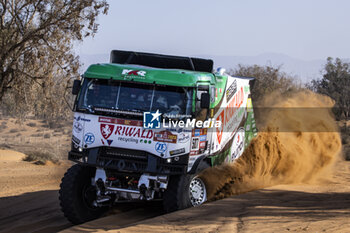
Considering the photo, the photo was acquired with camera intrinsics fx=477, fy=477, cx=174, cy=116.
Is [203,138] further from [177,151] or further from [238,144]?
[238,144]

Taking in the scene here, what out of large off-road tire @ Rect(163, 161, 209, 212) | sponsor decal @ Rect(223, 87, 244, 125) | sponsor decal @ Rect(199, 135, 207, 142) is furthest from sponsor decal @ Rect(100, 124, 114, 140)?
sponsor decal @ Rect(223, 87, 244, 125)

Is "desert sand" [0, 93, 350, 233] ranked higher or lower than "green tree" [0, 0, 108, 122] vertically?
lower

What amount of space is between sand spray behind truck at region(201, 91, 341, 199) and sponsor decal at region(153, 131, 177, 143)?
193cm

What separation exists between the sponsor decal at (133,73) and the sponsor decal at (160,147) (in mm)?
1391

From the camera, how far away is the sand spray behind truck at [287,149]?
11930mm

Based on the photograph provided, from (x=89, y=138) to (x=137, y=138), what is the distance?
→ 98 cm

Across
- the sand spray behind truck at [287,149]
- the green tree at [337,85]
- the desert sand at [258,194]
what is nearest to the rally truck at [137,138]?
the desert sand at [258,194]

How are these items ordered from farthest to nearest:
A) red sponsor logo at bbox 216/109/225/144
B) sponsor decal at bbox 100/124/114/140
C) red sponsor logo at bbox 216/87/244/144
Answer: red sponsor logo at bbox 216/87/244/144
red sponsor logo at bbox 216/109/225/144
sponsor decal at bbox 100/124/114/140

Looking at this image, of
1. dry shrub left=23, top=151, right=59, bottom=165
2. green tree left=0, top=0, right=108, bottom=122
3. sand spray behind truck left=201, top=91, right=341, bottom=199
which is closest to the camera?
sand spray behind truck left=201, top=91, right=341, bottom=199

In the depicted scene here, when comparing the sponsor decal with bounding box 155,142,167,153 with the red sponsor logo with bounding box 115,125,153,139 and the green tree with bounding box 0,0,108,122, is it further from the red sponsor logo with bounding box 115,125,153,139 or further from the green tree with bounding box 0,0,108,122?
the green tree with bounding box 0,0,108,122

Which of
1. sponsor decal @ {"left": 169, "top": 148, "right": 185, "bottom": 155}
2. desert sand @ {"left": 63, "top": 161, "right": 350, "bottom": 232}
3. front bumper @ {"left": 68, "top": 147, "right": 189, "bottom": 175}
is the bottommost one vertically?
desert sand @ {"left": 63, "top": 161, "right": 350, "bottom": 232}

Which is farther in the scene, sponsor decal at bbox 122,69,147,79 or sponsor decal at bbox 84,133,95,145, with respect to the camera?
sponsor decal at bbox 122,69,147,79

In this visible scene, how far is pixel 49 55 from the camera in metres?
18.4

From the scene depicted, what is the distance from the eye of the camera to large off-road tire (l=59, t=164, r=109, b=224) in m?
9.48
